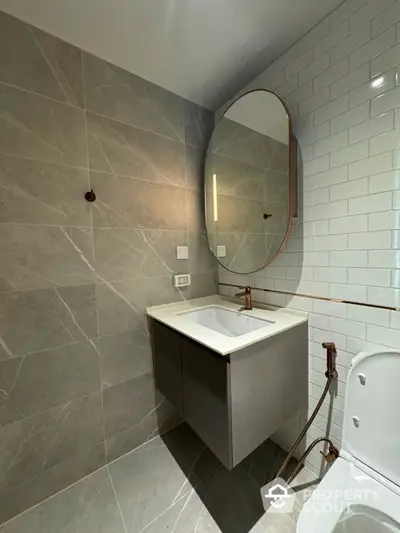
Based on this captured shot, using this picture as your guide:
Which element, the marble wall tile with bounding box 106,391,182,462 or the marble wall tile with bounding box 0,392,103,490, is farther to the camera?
the marble wall tile with bounding box 106,391,182,462

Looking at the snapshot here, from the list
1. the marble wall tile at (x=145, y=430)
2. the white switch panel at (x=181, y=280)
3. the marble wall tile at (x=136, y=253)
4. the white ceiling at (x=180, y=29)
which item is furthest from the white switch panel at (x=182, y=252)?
the white ceiling at (x=180, y=29)

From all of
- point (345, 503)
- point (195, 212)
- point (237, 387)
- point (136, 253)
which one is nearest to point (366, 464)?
point (345, 503)

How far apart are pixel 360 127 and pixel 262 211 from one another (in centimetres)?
59

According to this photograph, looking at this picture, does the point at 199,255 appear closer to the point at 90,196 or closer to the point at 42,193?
the point at 90,196

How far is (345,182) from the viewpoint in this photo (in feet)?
3.55

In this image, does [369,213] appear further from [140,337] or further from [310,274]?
[140,337]

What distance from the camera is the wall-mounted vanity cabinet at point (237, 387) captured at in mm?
938

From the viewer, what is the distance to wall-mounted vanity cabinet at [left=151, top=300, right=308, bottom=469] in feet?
3.08

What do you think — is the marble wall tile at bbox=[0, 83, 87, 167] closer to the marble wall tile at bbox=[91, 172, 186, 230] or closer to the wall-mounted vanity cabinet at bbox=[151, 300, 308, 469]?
the marble wall tile at bbox=[91, 172, 186, 230]

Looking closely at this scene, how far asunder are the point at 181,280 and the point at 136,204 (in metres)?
0.58

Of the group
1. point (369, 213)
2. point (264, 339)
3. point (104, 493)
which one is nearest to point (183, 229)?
point (264, 339)

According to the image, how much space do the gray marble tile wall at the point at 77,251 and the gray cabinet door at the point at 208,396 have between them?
1.50 feet

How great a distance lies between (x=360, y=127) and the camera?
1.01 m

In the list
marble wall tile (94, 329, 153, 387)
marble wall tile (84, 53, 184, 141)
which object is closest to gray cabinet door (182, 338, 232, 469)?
marble wall tile (94, 329, 153, 387)
